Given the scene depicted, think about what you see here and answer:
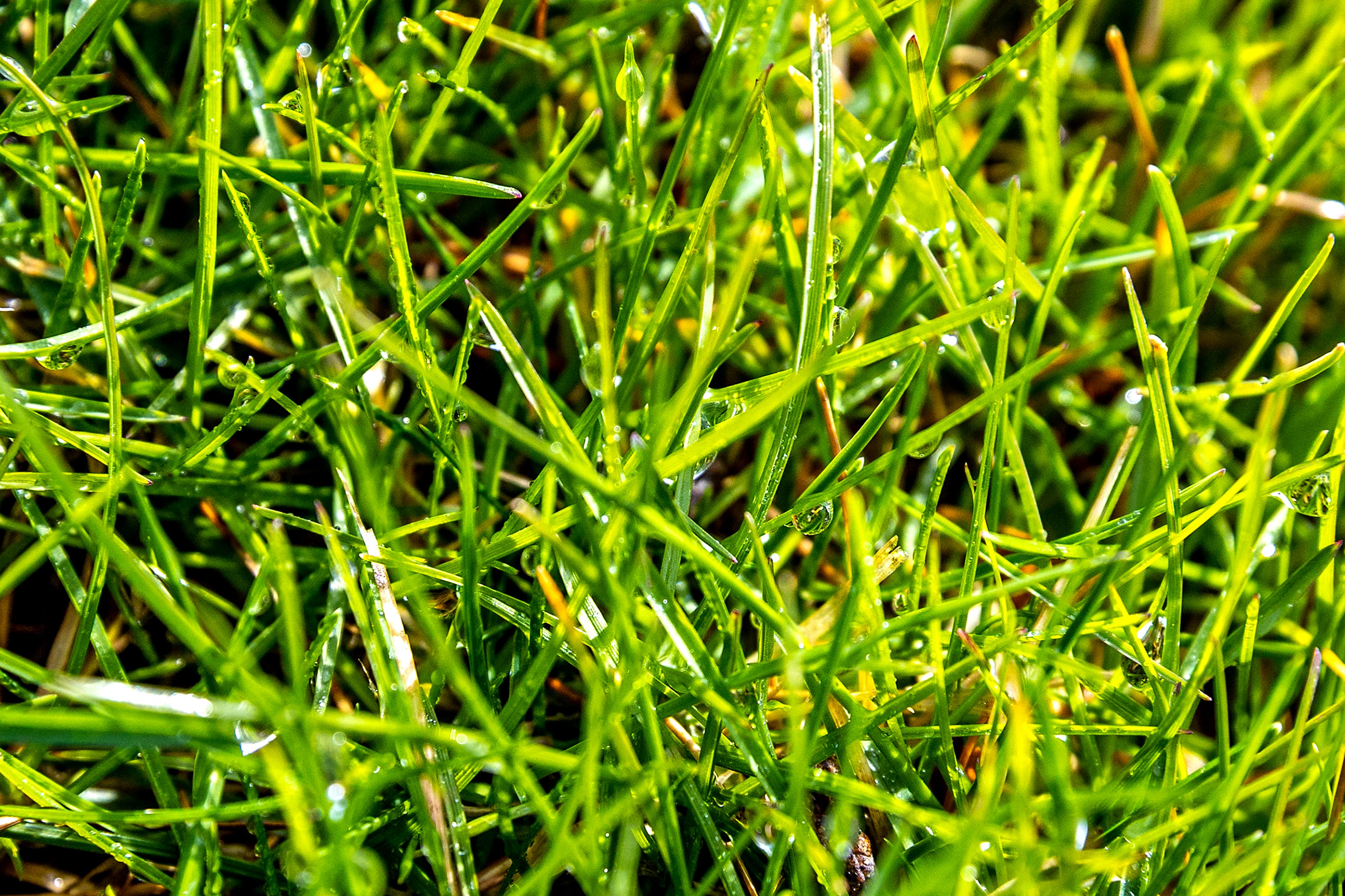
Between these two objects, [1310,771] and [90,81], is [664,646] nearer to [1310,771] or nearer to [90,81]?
[1310,771]

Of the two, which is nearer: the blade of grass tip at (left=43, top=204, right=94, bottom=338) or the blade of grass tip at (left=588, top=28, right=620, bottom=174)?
the blade of grass tip at (left=43, top=204, right=94, bottom=338)

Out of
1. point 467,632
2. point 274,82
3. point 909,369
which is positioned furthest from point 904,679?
point 274,82

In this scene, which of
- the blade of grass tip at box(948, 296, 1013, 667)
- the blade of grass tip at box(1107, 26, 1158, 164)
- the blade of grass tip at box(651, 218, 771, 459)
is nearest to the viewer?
the blade of grass tip at box(651, 218, 771, 459)

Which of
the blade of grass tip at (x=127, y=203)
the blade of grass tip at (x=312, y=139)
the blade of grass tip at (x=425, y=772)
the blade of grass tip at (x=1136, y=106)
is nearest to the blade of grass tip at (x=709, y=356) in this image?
the blade of grass tip at (x=425, y=772)

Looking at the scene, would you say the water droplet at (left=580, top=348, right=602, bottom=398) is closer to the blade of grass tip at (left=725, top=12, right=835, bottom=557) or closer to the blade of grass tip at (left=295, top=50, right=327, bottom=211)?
the blade of grass tip at (left=725, top=12, right=835, bottom=557)

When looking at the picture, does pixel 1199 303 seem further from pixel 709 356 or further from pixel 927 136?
pixel 709 356

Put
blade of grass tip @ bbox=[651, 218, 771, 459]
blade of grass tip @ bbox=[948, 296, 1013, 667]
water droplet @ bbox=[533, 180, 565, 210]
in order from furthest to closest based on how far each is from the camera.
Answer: water droplet @ bbox=[533, 180, 565, 210], blade of grass tip @ bbox=[948, 296, 1013, 667], blade of grass tip @ bbox=[651, 218, 771, 459]

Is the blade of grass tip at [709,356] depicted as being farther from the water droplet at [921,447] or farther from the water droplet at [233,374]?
the water droplet at [233,374]

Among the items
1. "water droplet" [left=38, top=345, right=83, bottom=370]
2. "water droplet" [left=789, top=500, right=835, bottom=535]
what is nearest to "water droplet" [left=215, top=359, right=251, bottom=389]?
"water droplet" [left=38, top=345, right=83, bottom=370]
